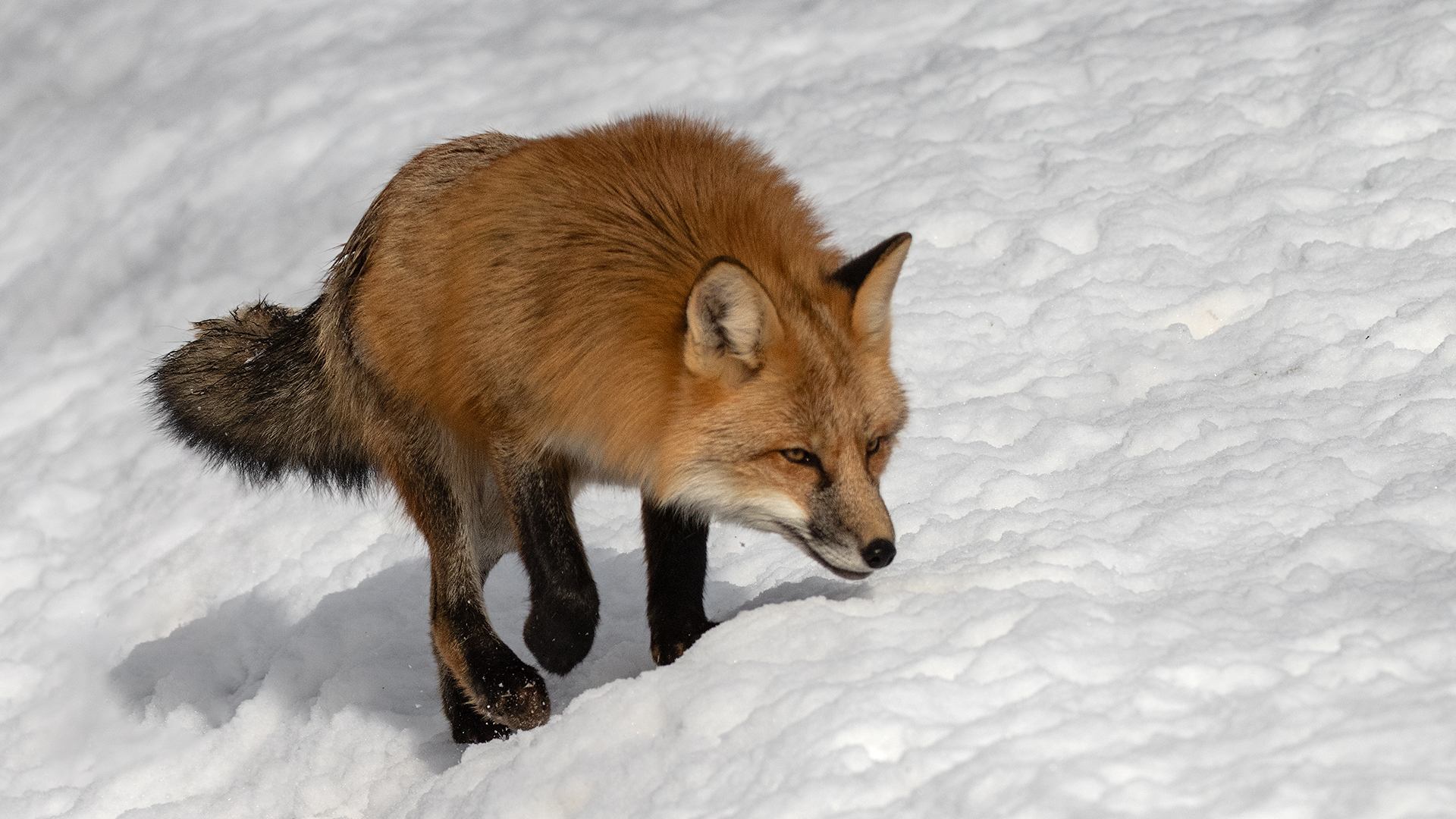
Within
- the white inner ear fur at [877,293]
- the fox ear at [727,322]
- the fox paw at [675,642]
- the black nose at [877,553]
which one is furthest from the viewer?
the fox paw at [675,642]

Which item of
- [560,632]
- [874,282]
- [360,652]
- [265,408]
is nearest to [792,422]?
[874,282]

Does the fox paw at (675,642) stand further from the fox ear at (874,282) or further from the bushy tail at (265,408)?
the bushy tail at (265,408)

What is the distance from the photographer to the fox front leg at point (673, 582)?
13.1 feet

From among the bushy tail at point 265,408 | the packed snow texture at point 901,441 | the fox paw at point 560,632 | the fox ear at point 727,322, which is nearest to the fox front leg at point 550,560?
the fox paw at point 560,632

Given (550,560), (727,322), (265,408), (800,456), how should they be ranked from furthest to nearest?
(265,408) → (550,560) → (800,456) → (727,322)

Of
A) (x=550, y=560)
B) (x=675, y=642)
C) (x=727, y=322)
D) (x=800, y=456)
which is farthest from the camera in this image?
(x=675, y=642)

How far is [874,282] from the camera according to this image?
3.46 m

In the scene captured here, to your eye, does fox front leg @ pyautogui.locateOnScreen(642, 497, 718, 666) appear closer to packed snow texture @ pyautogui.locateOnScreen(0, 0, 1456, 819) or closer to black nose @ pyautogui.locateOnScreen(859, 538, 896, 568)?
packed snow texture @ pyautogui.locateOnScreen(0, 0, 1456, 819)

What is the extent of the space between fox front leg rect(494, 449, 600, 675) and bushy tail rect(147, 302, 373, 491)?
104cm

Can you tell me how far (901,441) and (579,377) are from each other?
2146mm

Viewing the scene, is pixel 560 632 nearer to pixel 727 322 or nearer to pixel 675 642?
pixel 675 642

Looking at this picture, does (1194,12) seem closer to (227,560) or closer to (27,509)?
(227,560)

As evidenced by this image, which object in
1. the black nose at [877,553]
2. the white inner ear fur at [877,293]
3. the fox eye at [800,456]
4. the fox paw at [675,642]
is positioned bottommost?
the fox paw at [675,642]

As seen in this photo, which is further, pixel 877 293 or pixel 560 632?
pixel 560 632
